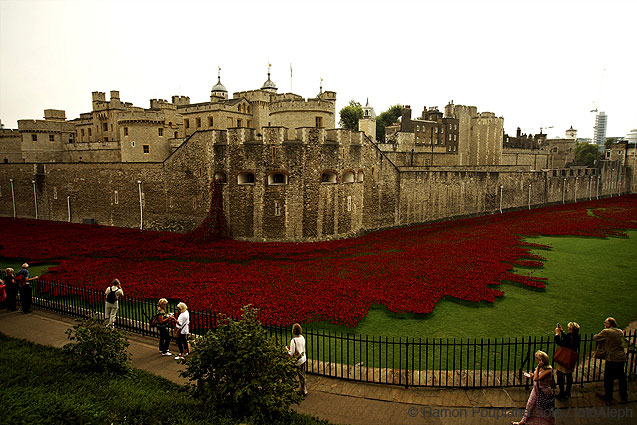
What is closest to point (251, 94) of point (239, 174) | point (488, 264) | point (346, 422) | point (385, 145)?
point (385, 145)

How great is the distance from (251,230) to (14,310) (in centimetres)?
1458

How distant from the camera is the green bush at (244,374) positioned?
6852mm

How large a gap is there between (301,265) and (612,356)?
1394 cm

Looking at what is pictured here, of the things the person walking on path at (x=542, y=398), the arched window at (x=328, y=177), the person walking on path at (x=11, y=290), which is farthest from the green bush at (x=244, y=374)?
the arched window at (x=328, y=177)

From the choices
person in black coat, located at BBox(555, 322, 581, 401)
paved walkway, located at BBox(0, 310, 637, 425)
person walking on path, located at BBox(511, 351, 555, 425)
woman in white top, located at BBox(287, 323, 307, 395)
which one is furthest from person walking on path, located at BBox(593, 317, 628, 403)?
woman in white top, located at BBox(287, 323, 307, 395)

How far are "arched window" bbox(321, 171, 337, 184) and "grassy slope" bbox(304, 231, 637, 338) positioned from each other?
43.7 ft

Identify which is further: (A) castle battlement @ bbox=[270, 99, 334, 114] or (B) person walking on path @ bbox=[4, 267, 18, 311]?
(A) castle battlement @ bbox=[270, 99, 334, 114]

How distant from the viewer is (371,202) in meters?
30.7

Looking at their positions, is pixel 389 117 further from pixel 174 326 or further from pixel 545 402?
pixel 545 402

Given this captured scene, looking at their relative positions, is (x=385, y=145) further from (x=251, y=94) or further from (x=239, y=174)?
(x=239, y=174)

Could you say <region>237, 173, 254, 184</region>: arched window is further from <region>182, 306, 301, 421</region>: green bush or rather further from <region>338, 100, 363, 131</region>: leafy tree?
<region>338, 100, 363, 131</region>: leafy tree

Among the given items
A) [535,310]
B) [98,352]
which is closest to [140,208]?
[98,352]

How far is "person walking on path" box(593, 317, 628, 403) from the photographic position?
26.6 feet

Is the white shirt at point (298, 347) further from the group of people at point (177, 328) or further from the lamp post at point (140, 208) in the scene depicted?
the lamp post at point (140, 208)
